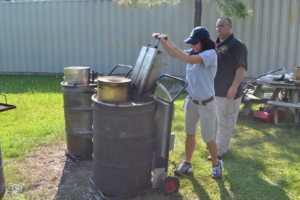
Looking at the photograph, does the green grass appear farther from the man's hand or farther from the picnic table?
the man's hand

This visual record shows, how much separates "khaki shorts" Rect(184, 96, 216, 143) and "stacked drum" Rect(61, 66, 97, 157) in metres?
1.21

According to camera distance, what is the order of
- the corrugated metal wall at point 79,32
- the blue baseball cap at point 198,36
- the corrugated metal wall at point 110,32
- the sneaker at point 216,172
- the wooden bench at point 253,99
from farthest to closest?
the corrugated metal wall at point 79,32
the corrugated metal wall at point 110,32
the wooden bench at point 253,99
the sneaker at point 216,172
the blue baseball cap at point 198,36

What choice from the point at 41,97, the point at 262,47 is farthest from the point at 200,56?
the point at 262,47

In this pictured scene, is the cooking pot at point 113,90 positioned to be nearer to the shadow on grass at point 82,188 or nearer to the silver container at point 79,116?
the shadow on grass at point 82,188

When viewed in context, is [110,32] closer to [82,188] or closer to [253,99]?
[253,99]

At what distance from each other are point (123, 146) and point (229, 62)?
1803mm

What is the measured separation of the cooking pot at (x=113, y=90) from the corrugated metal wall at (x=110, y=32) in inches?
250

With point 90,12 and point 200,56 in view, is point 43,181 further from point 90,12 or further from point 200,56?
point 90,12

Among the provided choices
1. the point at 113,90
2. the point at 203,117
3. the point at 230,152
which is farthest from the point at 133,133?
the point at 230,152

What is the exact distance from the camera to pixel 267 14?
9367 millimetres

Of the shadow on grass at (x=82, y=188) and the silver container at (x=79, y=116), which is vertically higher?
the silver container at (x=79, y=116)

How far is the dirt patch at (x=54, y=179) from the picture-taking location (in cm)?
357

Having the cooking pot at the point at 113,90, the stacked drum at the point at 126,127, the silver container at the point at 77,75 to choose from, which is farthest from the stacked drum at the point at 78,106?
the cooking pot at the point at 113,90

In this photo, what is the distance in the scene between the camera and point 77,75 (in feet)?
13.6
